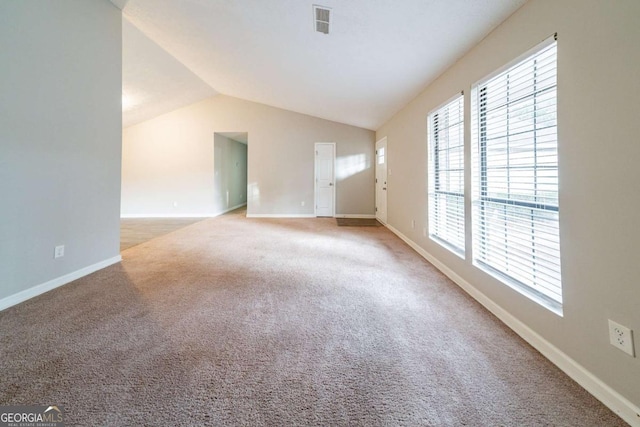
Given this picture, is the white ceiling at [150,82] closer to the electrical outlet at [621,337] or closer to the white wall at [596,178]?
the white wall at [596,178]

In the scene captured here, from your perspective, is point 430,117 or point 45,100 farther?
point 430,117

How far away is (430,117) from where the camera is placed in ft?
10.3

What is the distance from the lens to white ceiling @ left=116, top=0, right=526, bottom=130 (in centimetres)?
205

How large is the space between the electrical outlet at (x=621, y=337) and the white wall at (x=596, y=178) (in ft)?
0.08

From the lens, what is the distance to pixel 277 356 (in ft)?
4.53

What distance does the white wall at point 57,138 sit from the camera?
1.93m

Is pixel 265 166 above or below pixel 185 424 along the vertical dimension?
above

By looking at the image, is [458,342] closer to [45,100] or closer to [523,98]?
[523,98]

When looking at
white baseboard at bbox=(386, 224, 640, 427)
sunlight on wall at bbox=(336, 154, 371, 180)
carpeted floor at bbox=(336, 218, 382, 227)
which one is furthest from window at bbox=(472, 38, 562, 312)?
sunlight on wall at bbox=(336, 154, 371, 180)

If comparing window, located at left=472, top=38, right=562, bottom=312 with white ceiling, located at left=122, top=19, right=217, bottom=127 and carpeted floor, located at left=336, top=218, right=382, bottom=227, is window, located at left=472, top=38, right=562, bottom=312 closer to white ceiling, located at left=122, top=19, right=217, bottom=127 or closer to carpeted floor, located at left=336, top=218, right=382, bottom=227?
carpeted floor, located at left=336, top=218, right=382, bottom=227

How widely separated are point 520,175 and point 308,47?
269cm

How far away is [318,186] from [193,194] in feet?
11.1

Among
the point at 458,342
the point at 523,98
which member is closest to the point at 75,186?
the point at 458,342

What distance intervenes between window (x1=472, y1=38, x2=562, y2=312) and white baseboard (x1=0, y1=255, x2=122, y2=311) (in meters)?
3.71
